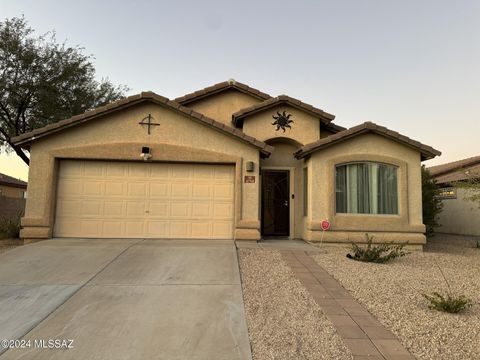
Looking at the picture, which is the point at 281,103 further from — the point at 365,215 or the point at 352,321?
the point at 352,321

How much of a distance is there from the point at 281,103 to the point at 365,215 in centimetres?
481

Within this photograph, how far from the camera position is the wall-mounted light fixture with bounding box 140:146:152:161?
372 inches

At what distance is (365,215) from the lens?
988cm

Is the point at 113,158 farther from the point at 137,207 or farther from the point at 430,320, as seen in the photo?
the point at 430,320

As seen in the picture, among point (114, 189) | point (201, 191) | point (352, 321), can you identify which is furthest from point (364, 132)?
point (114, 189)

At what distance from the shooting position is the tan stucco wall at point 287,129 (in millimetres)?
11352

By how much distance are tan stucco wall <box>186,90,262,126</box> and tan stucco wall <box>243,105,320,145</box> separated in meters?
1.47

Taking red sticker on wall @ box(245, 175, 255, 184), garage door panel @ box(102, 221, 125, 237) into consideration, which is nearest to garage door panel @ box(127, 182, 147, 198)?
garage door panel @ box(102, 221, 125, 237)

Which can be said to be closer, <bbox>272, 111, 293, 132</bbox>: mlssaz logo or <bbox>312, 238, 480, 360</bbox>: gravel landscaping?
<bbox>312, 238, 480, 360</bbox>: gravel landscaping

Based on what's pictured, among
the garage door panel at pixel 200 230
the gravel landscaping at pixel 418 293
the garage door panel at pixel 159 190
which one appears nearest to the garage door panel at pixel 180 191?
the garage door panel at pixel 159 190

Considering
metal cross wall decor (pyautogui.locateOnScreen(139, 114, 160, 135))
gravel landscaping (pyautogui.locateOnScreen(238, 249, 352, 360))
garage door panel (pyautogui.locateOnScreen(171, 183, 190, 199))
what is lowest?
gravel landscaping (pyautogui.locateOnScreen(238, 249, 352, 360))

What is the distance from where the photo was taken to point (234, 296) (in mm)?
5039

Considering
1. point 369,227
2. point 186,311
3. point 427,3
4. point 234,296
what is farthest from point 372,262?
point 427,3

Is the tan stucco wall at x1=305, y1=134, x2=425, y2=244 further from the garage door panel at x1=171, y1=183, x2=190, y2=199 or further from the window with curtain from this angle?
the garage door panel at x1=171, y1=183, x2=190, y2=199
